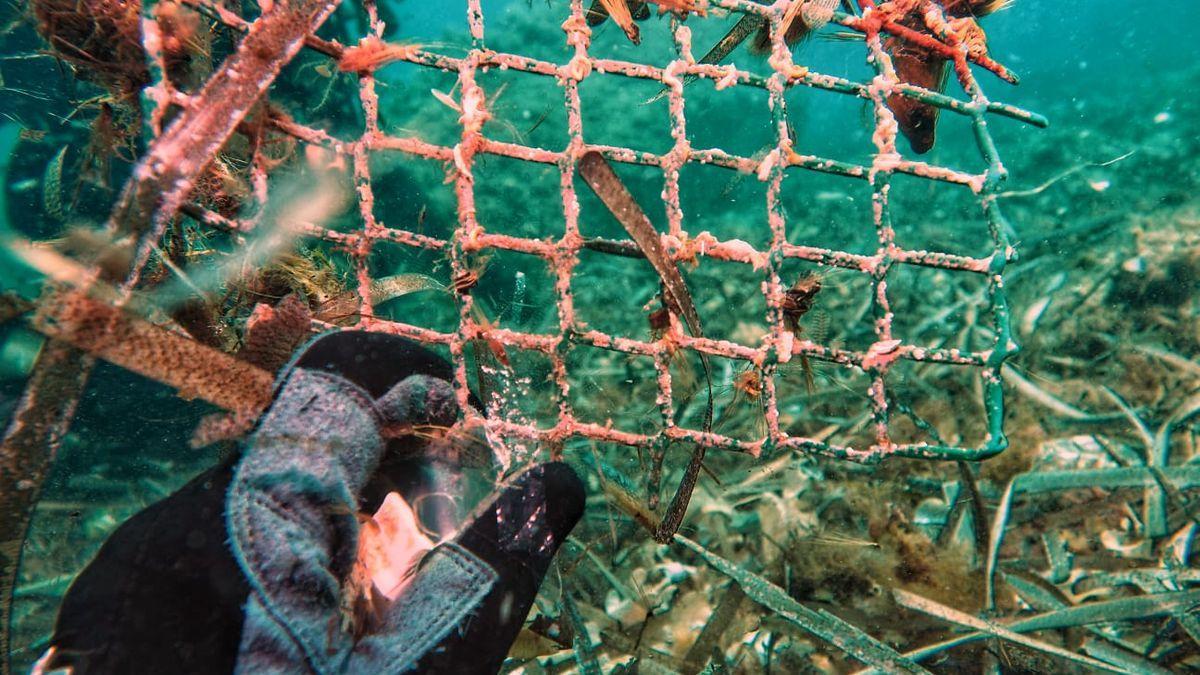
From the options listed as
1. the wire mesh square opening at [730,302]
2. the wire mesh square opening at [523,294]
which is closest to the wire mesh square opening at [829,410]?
the wire mesh square opening at [730,302]

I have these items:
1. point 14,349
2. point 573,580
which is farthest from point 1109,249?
point 14,349

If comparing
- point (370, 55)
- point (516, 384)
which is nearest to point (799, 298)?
point (370, 55)

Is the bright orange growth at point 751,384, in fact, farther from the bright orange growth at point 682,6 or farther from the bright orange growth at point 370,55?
the bright orange growth at point 370,55

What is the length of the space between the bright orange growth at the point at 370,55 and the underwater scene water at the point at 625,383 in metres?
0.01

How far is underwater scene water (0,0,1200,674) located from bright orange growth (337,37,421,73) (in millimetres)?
14

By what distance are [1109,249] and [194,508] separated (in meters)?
7.25

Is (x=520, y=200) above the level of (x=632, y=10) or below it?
above

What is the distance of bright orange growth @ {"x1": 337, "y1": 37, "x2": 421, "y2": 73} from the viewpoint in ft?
5.82

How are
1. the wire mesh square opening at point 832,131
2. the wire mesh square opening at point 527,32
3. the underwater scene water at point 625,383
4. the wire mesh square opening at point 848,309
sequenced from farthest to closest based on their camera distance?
the wire mesh square opening at point 832,131 < the wire mesh square opening at point 527,32 < the wire mesh square opening at point 848,309 < the underwater scene water at point 625,383

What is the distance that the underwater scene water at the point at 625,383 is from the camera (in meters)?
1.33

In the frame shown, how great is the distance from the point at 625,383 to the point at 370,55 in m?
3.07

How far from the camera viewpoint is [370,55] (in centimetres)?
178

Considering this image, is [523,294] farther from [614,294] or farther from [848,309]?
[848,309]

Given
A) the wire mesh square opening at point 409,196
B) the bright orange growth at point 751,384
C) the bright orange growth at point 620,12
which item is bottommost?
Answer: the bright orange growth at point 751,384
